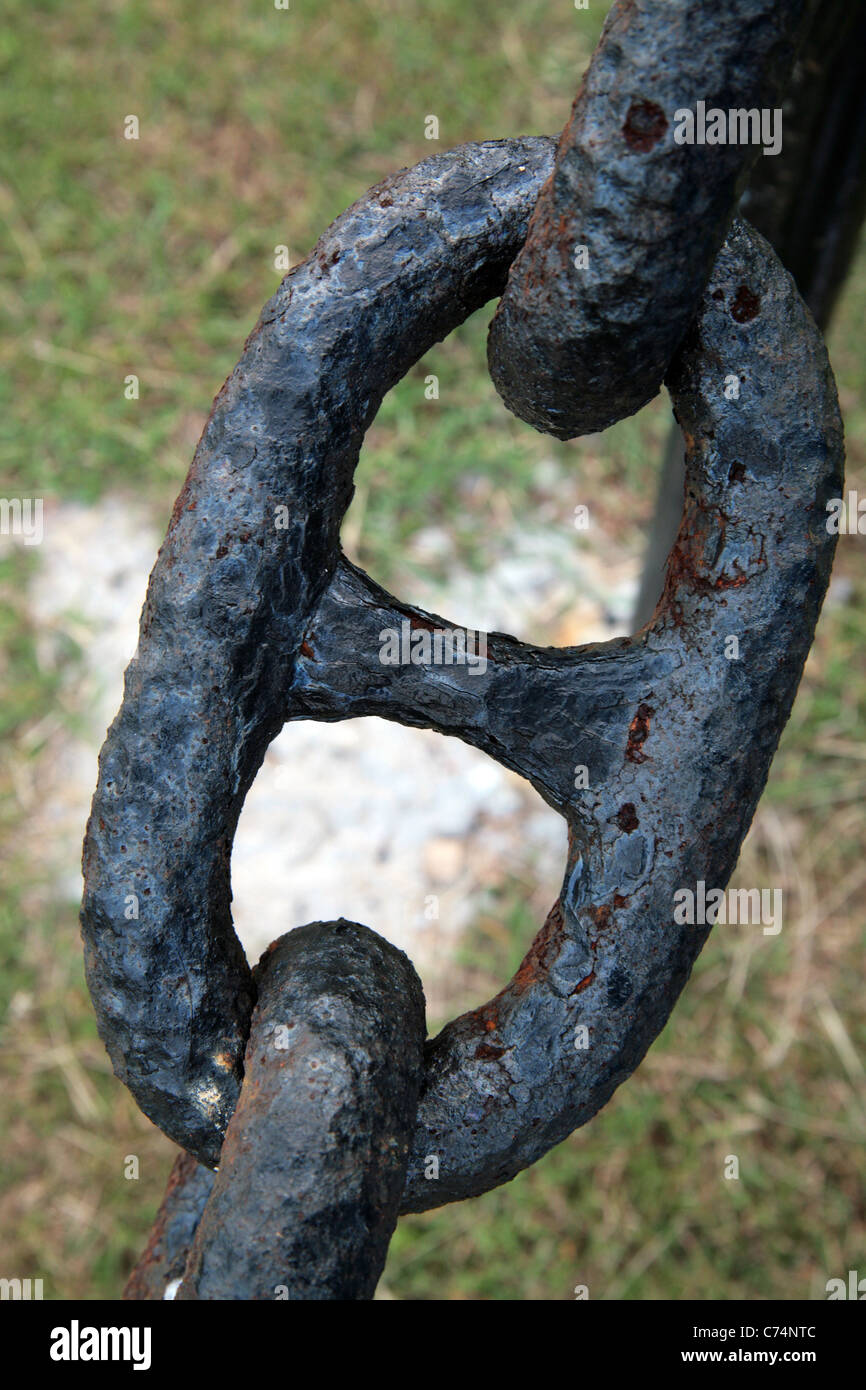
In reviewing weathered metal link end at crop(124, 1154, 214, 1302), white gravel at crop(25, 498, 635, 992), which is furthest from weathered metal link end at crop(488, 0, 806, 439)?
white gravel at crop(25, 498, 635, 992)

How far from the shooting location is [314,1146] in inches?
31.1

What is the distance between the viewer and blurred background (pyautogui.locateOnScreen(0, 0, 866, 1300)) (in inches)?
91.0

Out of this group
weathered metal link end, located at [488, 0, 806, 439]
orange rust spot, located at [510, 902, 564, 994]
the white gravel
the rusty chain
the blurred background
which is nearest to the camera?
weathered metal link end, located at [488, 0, 806, 439]

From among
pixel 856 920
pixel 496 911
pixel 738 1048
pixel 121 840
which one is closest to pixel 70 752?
pixel 496 911

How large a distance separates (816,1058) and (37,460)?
2.08m

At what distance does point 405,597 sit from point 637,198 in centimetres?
196

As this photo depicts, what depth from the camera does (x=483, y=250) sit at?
0.88 meters

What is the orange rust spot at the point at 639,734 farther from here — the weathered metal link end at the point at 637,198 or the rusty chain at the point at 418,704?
the weathered metal link end at the point at 637,198

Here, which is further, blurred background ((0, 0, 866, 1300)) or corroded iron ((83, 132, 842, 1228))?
blurred background ((0, 0, 866, 1300))

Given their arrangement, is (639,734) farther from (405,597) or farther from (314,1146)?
(405,597)

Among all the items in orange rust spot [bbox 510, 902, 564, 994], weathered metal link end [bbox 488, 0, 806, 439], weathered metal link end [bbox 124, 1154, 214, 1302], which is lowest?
weathered metal link end [bbox 124, 1154, 214, 1302]

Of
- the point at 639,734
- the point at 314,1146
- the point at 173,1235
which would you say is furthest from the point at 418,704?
the point at 173,1235

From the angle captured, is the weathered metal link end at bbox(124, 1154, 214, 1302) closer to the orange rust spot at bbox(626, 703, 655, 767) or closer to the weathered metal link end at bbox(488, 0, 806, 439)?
the orange rust spot at bbox(626, 703, 655, 767)

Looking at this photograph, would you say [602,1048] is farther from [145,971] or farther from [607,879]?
[145,971]
